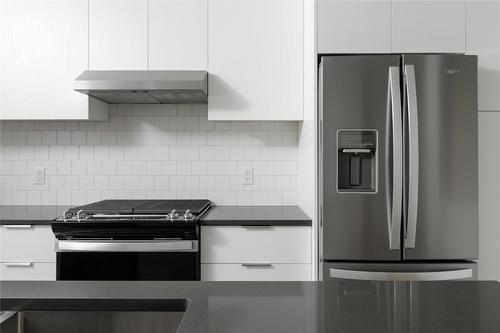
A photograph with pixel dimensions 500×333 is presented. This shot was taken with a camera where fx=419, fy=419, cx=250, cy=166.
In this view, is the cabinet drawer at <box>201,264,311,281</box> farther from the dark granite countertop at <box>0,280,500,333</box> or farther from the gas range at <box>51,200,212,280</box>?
the dark granite countertop at <box>0,280,500,333</box>

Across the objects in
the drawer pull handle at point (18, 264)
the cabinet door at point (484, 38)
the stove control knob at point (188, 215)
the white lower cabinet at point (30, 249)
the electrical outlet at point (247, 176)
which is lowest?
the drawer pull handle at point (18, 264)

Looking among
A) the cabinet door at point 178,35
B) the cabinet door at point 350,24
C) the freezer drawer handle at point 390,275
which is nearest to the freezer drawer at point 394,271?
the freezer drawer handle at point 390,275

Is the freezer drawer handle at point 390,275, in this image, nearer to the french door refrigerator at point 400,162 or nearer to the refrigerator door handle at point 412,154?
the french door refrigerator at point 400,162

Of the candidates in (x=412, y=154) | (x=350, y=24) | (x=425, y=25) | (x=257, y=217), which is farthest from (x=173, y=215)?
(x=425, y=25)

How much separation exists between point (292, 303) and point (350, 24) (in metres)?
1.69

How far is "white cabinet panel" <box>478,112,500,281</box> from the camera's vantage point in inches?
87.1

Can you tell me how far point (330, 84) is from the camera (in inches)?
81.9

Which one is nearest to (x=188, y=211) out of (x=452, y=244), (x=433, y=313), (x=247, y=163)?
(x=247, y=163)

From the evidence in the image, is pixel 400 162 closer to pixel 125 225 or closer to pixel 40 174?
pixel 125 225

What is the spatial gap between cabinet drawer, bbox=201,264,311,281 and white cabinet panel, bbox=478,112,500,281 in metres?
0.94

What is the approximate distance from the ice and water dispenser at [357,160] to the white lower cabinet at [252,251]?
376 mm

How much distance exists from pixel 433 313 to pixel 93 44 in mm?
2441

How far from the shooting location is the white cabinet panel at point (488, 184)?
7.26ft

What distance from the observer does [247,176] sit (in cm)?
296
